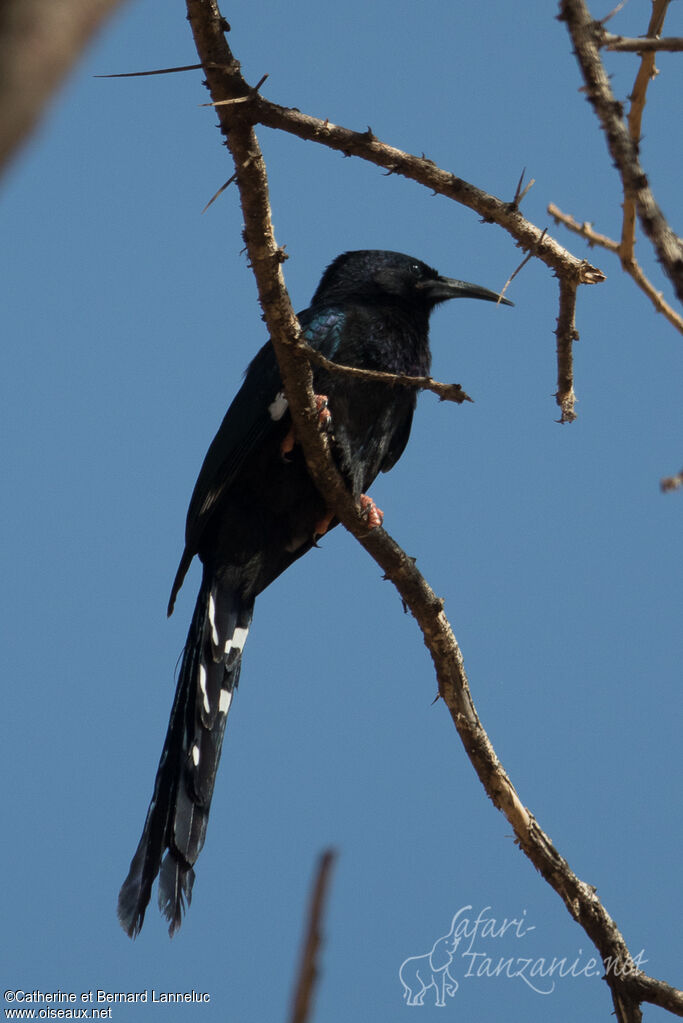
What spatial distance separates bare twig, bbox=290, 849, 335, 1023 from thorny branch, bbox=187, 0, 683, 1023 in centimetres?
261

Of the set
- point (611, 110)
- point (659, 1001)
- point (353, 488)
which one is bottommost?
point (659, 1001)

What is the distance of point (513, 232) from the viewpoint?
11.6 ft

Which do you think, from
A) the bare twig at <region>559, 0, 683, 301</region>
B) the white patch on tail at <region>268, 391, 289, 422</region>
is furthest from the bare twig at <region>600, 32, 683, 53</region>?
the white patch on tail at <region>268, 391, 289, 422</region>

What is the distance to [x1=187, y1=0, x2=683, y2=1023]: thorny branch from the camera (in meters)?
3.19

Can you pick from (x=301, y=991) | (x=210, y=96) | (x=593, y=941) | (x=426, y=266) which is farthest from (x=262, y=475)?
A: (x=301, y=991)

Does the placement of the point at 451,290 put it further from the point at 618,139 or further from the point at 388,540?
the point at 618,139

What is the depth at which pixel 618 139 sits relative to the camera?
1.79 m

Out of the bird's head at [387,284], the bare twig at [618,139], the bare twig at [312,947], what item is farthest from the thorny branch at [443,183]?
the bare twig at [312,947]

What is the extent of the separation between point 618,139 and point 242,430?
9.98ft

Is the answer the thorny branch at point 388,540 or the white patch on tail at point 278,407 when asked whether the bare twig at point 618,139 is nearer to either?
the thorny branch at point 388,540

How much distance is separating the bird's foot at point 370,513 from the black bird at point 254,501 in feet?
0.05

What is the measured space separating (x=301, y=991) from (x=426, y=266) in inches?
189

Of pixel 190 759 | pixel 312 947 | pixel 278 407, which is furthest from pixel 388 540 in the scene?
pixel 312 947

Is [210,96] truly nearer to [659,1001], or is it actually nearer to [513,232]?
[513,232]
